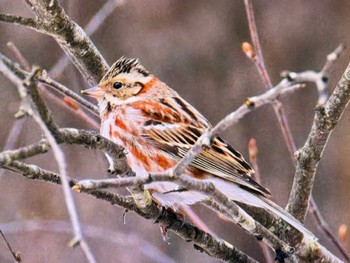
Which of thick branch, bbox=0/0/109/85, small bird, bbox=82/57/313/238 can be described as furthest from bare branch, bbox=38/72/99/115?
thick branch, bbox=0/0/109/85

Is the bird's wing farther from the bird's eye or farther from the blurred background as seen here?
the blurred background

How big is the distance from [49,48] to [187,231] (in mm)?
3612

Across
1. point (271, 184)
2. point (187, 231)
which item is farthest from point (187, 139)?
point (271, 184)

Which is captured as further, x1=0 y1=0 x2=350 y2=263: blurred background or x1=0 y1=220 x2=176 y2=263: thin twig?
x1=0 y1=0 x2=350 y2=263: blurred background

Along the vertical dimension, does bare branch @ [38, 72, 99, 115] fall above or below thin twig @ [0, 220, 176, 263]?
below

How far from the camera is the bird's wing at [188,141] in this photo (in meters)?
3.33

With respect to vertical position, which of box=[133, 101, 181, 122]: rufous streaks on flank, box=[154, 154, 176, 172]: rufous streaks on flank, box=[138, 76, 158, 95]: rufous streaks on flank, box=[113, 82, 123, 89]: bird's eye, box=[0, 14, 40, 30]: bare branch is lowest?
box=[154, 154, 176, 172]: rufous streaks on flank

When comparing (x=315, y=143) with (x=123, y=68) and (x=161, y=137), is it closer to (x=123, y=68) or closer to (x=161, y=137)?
(x=161, y=137)

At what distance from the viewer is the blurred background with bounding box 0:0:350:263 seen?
19.4 feet

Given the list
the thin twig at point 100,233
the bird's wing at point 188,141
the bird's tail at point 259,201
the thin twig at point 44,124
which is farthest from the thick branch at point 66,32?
the thin twig at point 100,233

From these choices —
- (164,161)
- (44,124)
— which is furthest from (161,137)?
(44,124)

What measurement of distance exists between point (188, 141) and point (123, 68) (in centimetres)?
46

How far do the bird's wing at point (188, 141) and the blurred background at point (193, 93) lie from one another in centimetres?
203

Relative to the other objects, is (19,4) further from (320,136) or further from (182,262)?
(320,136)
